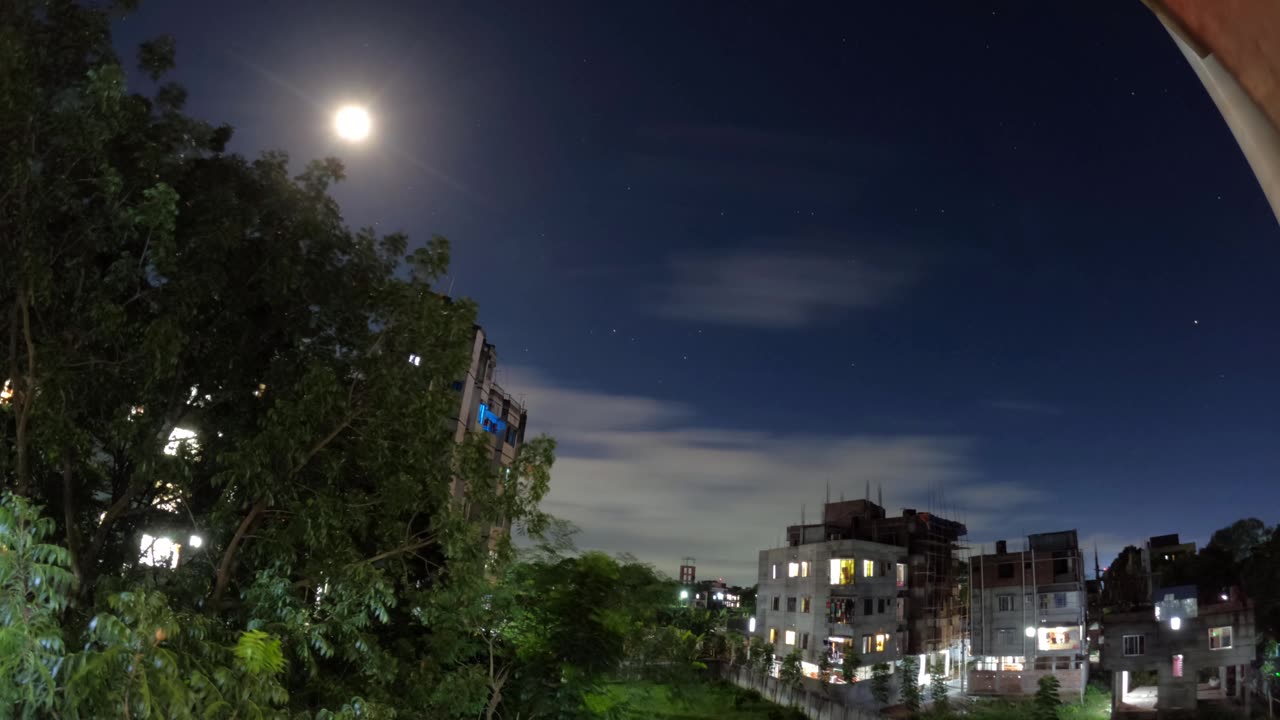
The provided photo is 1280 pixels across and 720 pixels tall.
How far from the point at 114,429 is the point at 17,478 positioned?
100cm

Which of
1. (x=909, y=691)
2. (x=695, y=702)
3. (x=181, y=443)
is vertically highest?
(x=181, y=443)

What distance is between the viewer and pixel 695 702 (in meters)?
24.3

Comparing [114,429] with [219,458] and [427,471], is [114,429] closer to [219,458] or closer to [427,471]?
[219,458]

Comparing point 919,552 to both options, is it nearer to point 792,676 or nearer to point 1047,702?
point 792,676

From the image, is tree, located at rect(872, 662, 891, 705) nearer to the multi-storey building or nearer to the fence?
the fence

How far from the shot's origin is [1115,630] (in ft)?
85.5

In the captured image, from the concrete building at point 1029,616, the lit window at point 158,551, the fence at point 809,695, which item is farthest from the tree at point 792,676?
the lit window at point 158,551

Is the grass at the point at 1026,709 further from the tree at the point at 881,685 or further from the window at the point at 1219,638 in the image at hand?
the window at the point at 1219,638

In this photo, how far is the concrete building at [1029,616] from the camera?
32719mm

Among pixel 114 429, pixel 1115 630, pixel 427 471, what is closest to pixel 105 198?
pixel 114 429

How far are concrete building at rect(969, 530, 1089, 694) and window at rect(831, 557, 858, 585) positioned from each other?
5669 millimetres

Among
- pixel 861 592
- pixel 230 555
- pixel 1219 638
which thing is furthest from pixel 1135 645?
pixel 230 555

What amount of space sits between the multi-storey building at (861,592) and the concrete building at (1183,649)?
993 cm

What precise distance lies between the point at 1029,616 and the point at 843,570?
7.96 meters
